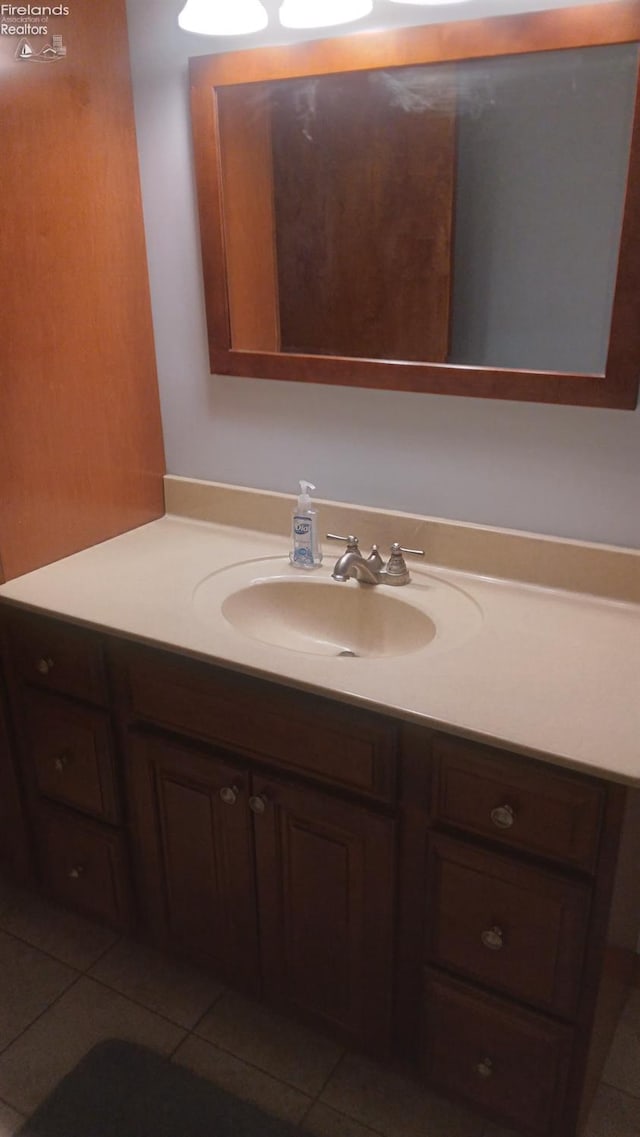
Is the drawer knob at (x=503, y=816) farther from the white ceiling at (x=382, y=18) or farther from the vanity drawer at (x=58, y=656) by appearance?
the white ceiling at (x=382, y=18)

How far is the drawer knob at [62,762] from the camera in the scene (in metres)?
1.70

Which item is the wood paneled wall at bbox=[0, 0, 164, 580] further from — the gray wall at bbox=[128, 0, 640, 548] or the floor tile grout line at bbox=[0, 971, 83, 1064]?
the floor tile grout line at bbox=[0, 971, 83, 1064]

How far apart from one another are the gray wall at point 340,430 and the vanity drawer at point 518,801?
1.71 feet

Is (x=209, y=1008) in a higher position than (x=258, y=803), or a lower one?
lower

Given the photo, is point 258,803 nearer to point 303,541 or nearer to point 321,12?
point 303,541

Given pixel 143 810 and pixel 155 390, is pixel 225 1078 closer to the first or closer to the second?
pixel 143 810

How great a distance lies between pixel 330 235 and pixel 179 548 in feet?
2.20

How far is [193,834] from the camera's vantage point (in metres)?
1.57

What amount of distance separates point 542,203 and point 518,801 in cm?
91

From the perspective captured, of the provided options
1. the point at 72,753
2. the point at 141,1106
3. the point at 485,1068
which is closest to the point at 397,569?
the point at 72,753

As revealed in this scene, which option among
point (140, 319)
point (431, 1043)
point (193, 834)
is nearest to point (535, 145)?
point (140, 319)

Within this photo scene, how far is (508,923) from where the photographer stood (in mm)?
1258

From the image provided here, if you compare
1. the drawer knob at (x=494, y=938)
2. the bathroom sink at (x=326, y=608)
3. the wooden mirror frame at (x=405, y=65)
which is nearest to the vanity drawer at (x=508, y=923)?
the drawer knob at (x=494, y=938)

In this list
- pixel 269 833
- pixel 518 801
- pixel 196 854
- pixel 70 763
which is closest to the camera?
pixel 518 801
